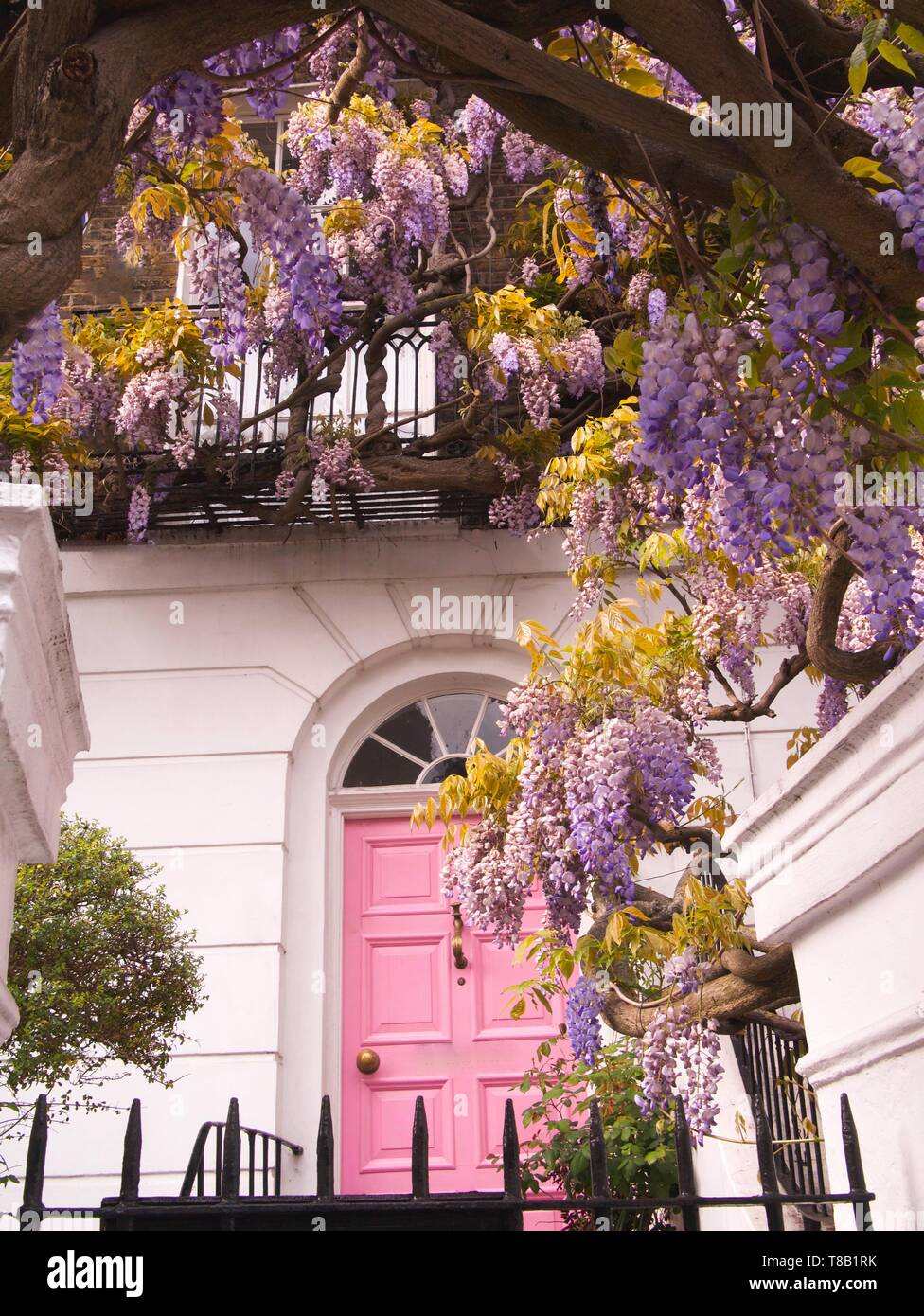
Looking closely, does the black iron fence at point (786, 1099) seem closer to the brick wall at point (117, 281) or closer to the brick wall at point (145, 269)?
the brick wall at point (145, 269)

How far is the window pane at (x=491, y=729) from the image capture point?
24.2ft

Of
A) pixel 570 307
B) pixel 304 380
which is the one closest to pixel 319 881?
pixel 304 380

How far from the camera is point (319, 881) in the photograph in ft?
22.7

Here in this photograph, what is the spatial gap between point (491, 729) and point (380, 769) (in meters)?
0.68

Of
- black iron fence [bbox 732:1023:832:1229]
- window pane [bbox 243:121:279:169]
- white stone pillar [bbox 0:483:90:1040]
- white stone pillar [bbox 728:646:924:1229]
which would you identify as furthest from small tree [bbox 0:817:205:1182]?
window pane [bbox 243:121:279:169]

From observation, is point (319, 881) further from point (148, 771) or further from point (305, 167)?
point (305, 167)

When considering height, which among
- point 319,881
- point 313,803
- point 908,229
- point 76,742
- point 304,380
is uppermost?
point 304,380

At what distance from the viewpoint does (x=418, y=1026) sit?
22.3 feet

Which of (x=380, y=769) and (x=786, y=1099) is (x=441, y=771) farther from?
(x=786, y=1099)

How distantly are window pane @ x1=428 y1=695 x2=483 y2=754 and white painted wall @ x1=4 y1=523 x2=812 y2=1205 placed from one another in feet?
0.32

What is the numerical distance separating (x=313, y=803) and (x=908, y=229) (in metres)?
5.54

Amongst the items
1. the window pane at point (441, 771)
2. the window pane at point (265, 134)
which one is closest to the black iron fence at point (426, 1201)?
the window pane at point (441, 771)

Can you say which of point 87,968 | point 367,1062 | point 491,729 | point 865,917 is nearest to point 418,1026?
point 367,1062
